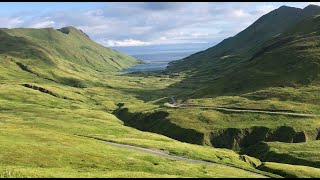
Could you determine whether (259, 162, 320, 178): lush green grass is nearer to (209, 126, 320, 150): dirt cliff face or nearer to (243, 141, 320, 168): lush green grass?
(243, 141, 320, 168): lush green grass

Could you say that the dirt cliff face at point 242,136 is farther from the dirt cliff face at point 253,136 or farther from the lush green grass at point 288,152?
the lush green grass at point 288,152

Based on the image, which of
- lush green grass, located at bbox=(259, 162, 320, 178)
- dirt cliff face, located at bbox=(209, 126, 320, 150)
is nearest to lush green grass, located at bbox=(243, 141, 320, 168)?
dirt cliff face, located at bbox=(209, 126, 320, 150)

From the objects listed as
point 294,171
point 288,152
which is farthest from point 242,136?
point 294,171

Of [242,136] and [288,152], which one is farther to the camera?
[242,136]

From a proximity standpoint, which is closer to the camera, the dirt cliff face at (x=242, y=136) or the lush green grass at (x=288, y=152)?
the lush green grass at (x=288, y=152)

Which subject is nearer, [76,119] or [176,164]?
[176,164]

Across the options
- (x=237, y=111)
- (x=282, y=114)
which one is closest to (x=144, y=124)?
(x=237, y=111)

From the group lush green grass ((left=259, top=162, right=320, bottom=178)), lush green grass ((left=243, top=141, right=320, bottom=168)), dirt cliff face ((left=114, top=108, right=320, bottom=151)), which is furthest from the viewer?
dirt cliff face ((left=114, top=108, right=320, bottom=151))

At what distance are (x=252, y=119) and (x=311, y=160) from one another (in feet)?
189

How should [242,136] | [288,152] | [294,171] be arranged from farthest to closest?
[242,136], [288,152], [294,171]

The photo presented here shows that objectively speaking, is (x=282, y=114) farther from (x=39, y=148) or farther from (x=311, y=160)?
(x=39, y=148)

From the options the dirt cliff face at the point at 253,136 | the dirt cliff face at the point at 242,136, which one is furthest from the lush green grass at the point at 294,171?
the dirt cliff face at the point at 242,136

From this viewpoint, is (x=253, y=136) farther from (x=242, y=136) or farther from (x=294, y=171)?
(x=294, y=171)

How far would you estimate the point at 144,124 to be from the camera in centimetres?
19575
